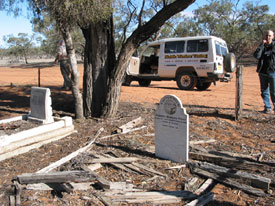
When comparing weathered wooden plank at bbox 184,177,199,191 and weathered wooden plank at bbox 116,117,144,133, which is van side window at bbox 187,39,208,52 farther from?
weathered wooden plank at bbox 184,177,199,191

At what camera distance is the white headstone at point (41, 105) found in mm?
6492

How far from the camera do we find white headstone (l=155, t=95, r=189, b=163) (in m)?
4.40

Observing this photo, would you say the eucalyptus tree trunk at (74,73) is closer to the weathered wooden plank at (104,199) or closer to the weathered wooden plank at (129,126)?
the weathered wooden plank at (129,126)

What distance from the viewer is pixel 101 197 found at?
3496 mm

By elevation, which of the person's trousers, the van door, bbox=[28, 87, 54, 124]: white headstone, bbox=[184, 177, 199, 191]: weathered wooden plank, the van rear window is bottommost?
bbox=[184, 177, 199, 191]: weathered wooden plank

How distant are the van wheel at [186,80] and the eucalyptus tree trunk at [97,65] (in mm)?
6101

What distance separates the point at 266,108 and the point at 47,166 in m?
5.69

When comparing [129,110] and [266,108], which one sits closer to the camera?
[266,108]

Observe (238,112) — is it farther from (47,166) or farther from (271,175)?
(47,166)

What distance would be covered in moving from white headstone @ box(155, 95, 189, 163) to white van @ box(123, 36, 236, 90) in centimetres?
820

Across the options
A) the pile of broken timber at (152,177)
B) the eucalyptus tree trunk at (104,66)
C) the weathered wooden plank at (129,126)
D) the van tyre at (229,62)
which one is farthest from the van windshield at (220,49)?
the pile of broken timber at (152,177)

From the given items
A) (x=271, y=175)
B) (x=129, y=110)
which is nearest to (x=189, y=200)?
(x=271, y=175)

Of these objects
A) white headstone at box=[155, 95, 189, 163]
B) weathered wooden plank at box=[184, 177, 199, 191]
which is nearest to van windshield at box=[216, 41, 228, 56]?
white headstone at box=[155, 95, 189, 163]

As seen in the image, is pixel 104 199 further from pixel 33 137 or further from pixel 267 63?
pixel 267 63
